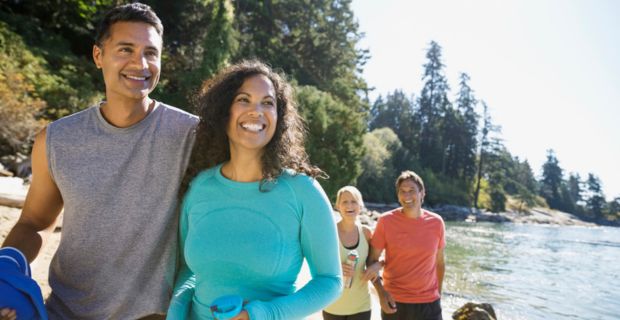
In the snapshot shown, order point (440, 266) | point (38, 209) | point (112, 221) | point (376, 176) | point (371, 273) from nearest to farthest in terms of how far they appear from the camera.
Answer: point (112, 221)
point (38, 209)
point (371, 273)
point (440, 266)
point (376, 176)

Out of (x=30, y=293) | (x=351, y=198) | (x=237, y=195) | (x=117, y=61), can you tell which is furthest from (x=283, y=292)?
(x=351, y=198)

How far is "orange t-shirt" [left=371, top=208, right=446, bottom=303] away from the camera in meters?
4.27

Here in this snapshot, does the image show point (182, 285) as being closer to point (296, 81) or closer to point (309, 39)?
point (296, 81)

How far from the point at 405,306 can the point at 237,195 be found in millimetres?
3186

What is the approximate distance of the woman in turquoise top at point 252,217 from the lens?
1529 millimetres

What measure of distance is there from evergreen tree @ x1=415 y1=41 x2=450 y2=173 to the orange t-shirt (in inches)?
2164

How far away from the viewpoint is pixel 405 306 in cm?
425

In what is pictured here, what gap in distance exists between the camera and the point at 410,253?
4.30 meters

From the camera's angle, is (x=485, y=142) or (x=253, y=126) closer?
(x=253, y=126)

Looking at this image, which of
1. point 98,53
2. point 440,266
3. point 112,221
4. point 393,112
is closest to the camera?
point 112,221

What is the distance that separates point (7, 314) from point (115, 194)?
543mm

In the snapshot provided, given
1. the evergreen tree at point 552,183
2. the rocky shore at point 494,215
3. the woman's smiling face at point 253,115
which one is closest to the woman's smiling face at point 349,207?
the woman's smiling face at point 253,115

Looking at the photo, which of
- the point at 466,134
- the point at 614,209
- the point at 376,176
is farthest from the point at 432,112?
the point at 614,209

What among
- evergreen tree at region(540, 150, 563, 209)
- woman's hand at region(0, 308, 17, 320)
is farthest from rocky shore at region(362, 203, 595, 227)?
woman's hand at region(0, 308, 17, 320)
